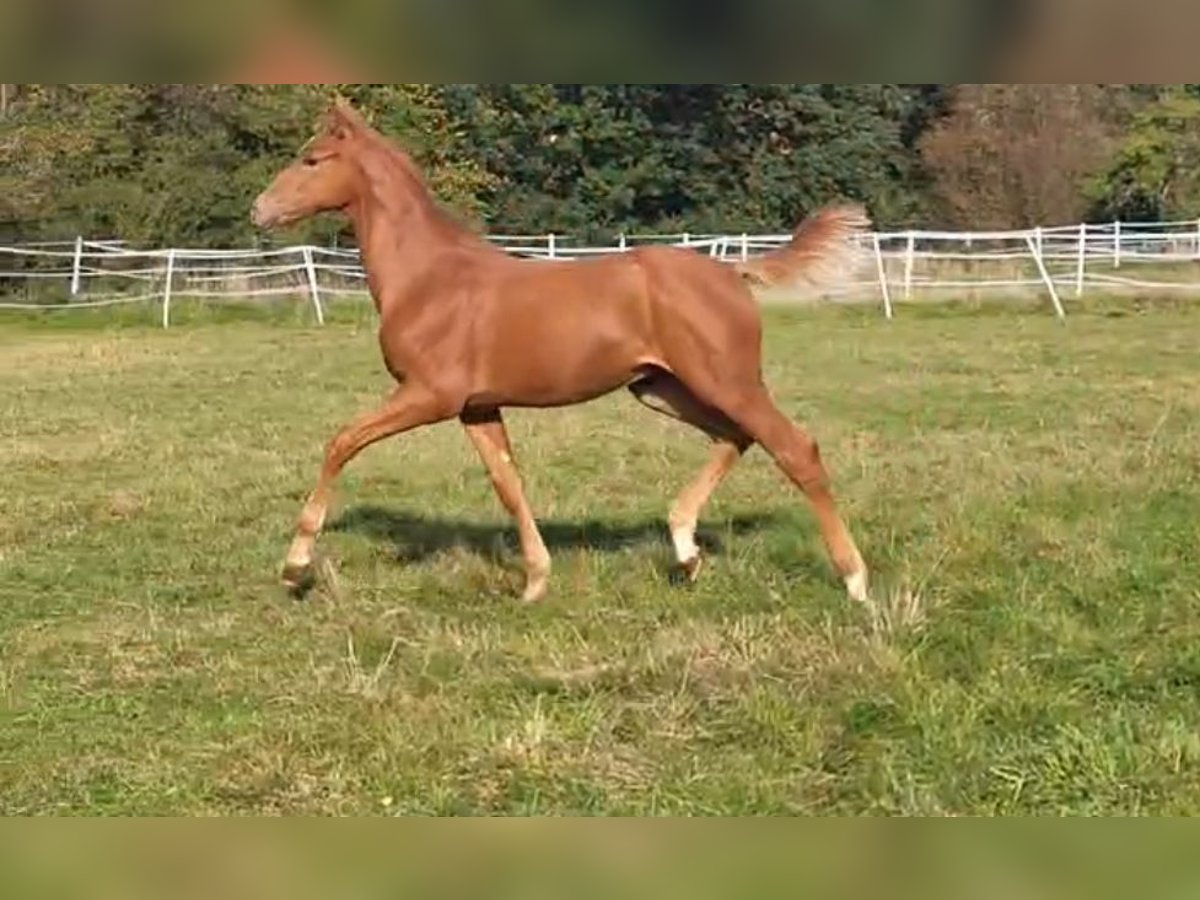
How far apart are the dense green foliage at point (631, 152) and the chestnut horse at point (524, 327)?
1.38ft

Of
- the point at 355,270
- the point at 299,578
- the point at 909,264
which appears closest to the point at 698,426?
the point at 299,578

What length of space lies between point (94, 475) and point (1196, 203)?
29851mm

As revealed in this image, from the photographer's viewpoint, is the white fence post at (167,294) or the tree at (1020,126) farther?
the white fence post at (167,294)

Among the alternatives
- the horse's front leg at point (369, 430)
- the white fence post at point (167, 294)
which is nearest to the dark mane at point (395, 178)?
the horse's front leg at point (369, 430)

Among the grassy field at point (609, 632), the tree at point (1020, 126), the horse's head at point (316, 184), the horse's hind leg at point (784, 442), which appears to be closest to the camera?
the tree at point (1020, 126)

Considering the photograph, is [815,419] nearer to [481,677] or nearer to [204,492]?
[204,492]

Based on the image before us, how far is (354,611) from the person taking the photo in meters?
6.33

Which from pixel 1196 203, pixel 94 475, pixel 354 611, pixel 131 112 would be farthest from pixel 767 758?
pixel 1196 203

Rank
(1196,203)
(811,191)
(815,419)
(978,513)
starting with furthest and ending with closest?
(1196,203)
(811,191)
(815,419)
(978,513)

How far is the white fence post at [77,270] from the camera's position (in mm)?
29453

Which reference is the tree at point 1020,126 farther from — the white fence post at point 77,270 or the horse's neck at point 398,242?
the white fence post at point 77,270

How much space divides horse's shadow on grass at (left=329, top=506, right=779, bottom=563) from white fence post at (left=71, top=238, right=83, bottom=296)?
22.7 m

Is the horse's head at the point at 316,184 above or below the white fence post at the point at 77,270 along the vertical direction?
above

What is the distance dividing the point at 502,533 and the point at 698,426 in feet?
4.92
